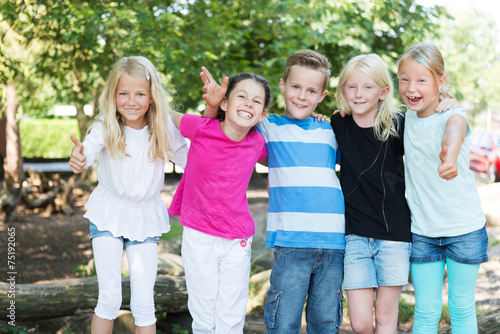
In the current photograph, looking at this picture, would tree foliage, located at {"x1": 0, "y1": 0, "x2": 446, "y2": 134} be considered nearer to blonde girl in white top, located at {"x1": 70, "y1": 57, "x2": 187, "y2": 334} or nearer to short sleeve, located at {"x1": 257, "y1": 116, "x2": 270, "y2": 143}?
short sleeve, located at {"x1": 257, "y1": 116, "x2": 270, "y2": 143}

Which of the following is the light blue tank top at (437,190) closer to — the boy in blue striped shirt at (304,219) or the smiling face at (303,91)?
the boy in blue striped shirt at (304,219)

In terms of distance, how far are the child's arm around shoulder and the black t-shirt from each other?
12.2 inches

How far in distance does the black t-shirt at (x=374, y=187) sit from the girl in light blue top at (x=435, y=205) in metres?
0.06

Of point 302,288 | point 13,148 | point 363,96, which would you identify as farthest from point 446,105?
point 13,148

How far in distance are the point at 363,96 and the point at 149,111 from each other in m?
1.20

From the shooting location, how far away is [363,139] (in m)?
2.74

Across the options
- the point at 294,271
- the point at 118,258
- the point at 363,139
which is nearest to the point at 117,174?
the point at 118,258

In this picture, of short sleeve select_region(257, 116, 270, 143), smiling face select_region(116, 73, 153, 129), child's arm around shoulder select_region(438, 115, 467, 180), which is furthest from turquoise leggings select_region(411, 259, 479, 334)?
smiling face select_region(116, 73, 153, 129)

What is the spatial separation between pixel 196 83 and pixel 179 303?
369 centimetres

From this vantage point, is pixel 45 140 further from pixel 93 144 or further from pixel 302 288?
pixel 302 288

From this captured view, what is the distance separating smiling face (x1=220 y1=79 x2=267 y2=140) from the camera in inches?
106

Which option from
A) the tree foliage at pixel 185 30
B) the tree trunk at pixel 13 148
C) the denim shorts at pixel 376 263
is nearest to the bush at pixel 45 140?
the tree trunk at pixel 13 148

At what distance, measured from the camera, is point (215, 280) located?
2.71m

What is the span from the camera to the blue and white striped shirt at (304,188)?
106 inches
